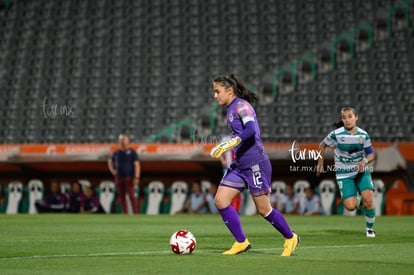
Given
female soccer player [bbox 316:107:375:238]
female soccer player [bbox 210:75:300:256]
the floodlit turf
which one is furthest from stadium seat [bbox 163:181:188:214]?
female soccer player [bbox 210:75:300:256]

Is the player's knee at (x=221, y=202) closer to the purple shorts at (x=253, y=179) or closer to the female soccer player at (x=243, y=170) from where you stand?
the female soccer player at (x=243, y=170)

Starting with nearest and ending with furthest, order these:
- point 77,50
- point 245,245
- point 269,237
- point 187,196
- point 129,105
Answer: point 245,245
point 269,237
point 187,196
point 129,105
point 77,50

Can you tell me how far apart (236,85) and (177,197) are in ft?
53.1

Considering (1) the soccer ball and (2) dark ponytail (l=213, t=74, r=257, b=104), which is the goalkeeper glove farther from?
(1) the soccer ball

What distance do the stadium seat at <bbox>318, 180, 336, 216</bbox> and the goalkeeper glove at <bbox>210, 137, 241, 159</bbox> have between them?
15202 millimetres

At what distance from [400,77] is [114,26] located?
11138 millimetres

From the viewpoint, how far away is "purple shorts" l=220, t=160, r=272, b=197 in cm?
883

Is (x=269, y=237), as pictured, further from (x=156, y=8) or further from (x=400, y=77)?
(x=156, y=8)

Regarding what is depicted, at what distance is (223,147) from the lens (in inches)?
336

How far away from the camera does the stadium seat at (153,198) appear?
25234mm

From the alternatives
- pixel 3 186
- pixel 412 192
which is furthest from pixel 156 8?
pixel 412 192

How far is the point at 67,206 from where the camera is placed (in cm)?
2573

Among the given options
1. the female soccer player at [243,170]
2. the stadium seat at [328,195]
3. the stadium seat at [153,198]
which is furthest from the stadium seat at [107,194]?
the female soccer player at [243,170]

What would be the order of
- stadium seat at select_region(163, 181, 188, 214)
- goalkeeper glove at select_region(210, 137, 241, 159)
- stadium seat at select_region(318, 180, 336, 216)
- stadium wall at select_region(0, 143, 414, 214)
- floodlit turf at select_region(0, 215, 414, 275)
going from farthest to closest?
1. stadium seat at select_region(163, 181, 188, 214)
2. stadium seat at select_region(318, 180, 336, 216)
3. stadium wall at select_region(0, 143, 414, 214)
4. goalkeeper glove at select_region(210, 137, 241, 159)
5. floodlit turf at select_region(0, 215, 414, 275)
